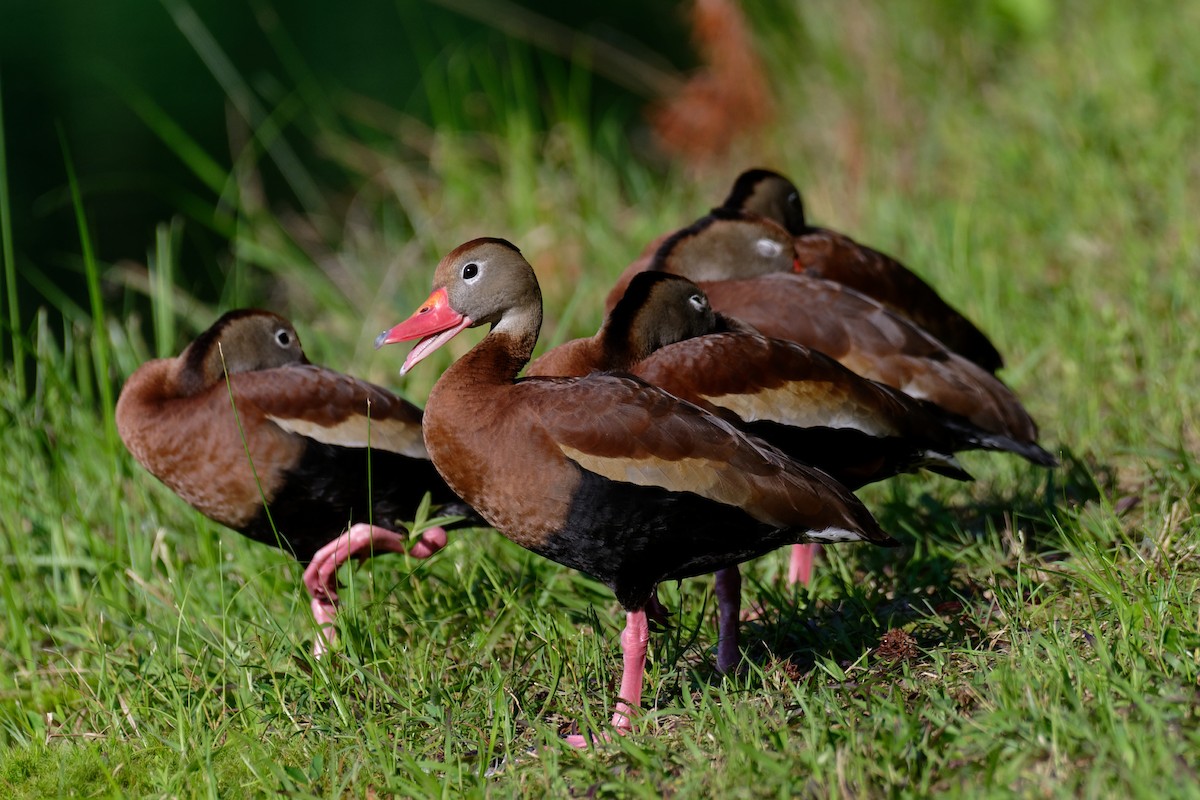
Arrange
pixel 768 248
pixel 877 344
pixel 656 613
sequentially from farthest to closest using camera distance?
1. pixel 768 248
2. pixel 877 344
3. pixel 656 613

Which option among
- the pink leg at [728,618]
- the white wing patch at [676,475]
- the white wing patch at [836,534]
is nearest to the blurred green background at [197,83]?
the pink leg at [728,618]

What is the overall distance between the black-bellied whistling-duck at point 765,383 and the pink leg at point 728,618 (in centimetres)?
44

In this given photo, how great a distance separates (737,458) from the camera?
3627 mm

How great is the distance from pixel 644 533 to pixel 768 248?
2.01m

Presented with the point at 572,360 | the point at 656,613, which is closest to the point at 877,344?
the point at 572,360

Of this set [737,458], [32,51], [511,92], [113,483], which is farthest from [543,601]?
[32,51]

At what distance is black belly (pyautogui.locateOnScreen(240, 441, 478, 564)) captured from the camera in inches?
178

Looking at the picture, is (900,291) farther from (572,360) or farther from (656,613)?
(656,613)

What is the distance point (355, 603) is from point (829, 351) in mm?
1840

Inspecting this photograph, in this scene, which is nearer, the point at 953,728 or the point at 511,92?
the point at 953,728

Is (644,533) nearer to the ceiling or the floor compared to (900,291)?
nearer to the floor

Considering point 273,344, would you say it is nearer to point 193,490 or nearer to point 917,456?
point 193,490

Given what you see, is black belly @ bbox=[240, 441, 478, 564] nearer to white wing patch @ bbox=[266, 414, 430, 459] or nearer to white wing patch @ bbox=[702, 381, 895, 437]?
white wing patch @ bbox=[266, 414, 430, 459]

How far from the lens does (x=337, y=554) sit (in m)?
4.57
